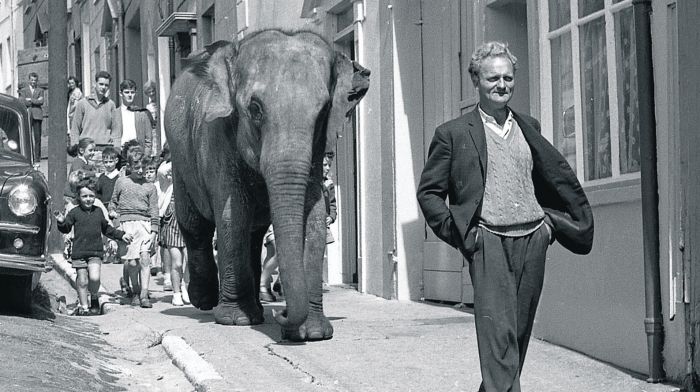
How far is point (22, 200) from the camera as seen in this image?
1220 centimetres

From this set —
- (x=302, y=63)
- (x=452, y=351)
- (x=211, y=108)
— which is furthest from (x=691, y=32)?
(x=211, y=108)

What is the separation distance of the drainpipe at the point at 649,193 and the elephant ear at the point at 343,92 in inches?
131

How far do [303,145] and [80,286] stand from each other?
4.33m

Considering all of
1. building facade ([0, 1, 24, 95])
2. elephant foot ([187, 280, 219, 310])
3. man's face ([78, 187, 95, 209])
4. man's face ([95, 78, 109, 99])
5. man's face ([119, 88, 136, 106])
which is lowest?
elephant foot ([187, 280, 219, 310])

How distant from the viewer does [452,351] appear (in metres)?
9.83

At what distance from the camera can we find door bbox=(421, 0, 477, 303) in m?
13.2

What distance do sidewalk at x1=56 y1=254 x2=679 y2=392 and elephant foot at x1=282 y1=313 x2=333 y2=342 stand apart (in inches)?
3.0

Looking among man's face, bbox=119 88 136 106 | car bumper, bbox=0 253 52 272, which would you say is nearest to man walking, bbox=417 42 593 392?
car bumper, bbox=0 253 52 272

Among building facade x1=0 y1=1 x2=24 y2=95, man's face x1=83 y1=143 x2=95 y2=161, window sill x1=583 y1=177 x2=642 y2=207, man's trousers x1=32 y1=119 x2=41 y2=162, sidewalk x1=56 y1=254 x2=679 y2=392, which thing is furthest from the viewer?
building facade x1=0 y1=1 x2=24 y2=95

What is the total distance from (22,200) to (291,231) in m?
3.09

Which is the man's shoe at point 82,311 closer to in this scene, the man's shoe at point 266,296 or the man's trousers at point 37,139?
the man's trousers at point 37,139

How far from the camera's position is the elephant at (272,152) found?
34.2ft

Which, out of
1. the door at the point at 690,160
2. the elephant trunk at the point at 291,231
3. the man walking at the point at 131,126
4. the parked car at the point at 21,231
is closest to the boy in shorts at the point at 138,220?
the parked car at the point at 21,231

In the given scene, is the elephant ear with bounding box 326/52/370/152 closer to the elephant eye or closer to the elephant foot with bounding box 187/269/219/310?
the elephant eye
